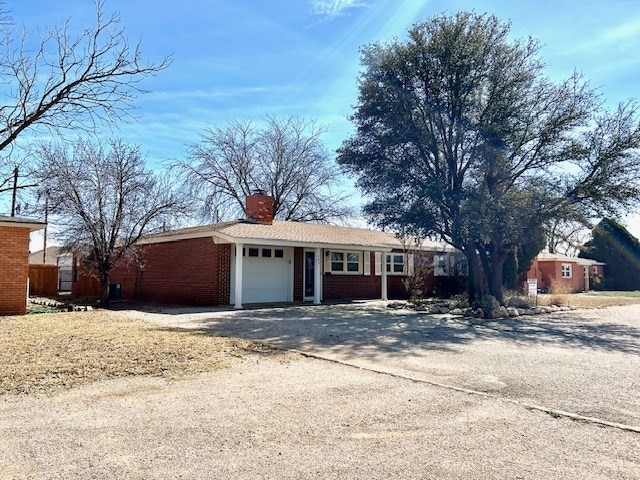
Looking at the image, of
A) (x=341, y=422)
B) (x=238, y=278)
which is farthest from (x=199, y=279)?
(x=341, y=422)

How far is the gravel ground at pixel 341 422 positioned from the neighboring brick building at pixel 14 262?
9.41m

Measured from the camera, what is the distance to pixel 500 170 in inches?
616

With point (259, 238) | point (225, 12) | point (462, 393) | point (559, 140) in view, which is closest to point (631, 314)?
point (559, 140)

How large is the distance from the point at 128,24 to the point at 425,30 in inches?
452

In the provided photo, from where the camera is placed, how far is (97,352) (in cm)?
738

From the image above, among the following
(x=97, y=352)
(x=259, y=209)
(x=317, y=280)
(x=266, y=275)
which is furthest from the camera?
(x=259, y=209)

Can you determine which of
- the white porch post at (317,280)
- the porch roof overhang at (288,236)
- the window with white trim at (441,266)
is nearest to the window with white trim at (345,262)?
the porch roof overhang at (288,236)

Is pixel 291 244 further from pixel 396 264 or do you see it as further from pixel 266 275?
pixel 396 264

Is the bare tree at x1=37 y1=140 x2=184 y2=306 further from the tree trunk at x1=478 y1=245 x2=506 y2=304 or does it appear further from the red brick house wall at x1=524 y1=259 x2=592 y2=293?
the red brick house wall at x1=524 y1=259 x2=592 y2=293

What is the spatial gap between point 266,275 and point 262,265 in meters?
0.42

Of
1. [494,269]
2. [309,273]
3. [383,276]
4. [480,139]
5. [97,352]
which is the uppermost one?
[480,139]

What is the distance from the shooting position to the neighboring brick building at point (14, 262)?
42.8 feet

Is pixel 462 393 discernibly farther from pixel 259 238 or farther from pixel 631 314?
pixel 631 314

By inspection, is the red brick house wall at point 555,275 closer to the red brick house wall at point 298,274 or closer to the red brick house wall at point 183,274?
the red brick house wall at point 298,274
